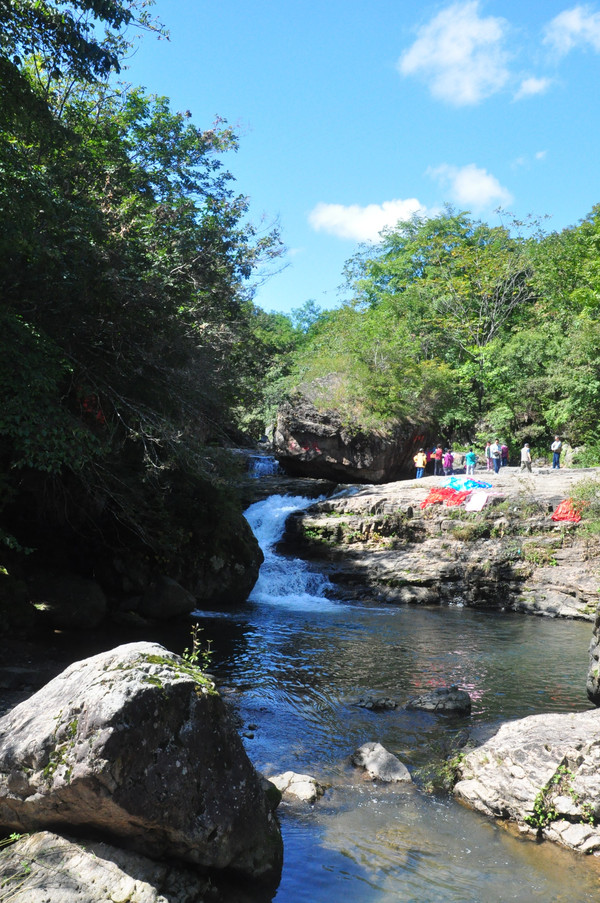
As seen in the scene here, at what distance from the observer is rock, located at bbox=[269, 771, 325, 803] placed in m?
6.18

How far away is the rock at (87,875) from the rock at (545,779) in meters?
3.10

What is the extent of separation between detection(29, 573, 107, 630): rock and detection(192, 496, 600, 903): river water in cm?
237

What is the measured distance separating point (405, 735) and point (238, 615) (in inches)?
301

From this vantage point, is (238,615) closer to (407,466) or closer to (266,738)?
(266,738)

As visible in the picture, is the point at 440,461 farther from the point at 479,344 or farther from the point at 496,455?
the point at 479,344

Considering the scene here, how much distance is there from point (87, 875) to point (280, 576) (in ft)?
51.0

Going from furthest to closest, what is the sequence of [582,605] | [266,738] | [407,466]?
[407,466] < [582,605] < [266,738]

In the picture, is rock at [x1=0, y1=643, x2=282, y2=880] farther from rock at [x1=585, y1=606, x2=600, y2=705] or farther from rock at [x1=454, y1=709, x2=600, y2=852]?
rock at [x1=585, y1=606, x2=600, y2=705]

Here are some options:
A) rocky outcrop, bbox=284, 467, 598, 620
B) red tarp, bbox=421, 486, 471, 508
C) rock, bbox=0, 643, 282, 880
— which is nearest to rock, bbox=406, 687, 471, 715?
rock, bbox=0, 643, 282, 880

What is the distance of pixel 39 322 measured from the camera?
32.9ft

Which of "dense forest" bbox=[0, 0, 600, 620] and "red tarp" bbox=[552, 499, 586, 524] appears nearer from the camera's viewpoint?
"dense forest" bbox=[0, 0, 600, 620]

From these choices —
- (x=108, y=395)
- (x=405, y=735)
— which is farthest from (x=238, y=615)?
(x=405, y=735)

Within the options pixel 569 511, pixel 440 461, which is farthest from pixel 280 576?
pixel 440 461

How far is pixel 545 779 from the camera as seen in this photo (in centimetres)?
576
